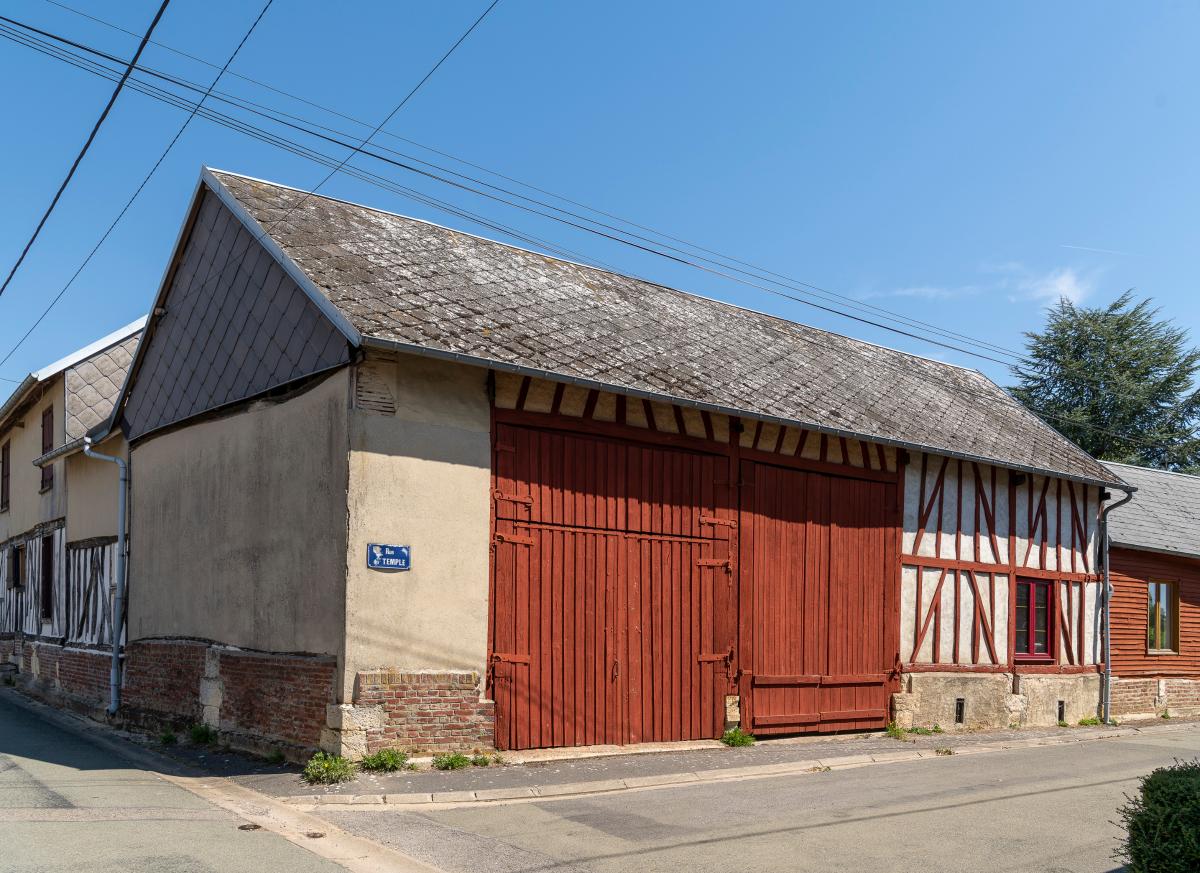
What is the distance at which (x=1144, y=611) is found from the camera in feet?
65.0

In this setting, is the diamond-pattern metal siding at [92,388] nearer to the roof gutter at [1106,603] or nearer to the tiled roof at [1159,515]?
the roof gutter at [1106,603]

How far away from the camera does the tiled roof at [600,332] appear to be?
1127 centimetres

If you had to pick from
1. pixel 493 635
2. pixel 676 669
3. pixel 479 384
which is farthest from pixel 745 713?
pixel 479 384

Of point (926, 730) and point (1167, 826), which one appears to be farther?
point (926, 730)

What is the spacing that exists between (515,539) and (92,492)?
9570mm

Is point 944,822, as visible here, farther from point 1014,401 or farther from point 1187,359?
point 1187,359

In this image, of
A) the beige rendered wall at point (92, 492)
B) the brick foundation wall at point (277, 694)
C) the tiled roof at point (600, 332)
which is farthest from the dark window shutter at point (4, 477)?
the brick foundation wall at point (277, 694)

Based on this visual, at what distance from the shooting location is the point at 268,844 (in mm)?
7547

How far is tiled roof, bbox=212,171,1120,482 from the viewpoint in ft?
37.0

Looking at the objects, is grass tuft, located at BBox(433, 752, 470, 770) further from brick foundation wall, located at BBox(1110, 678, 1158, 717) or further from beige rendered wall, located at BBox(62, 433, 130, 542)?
brick foundation wall, located at BBox(1110, 678, 1158, 717)

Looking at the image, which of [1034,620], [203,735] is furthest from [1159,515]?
[203,735]

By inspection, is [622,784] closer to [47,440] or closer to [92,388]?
[92,388]

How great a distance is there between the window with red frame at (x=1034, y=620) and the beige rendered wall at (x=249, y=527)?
37.4 feet

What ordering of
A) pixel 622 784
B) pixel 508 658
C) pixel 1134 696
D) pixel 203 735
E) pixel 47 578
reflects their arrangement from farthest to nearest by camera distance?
1. pixel 47 578
2. pixel 1134 696
3. pixel 203 735
4. pixel 508 658
5. pixel 622 784
